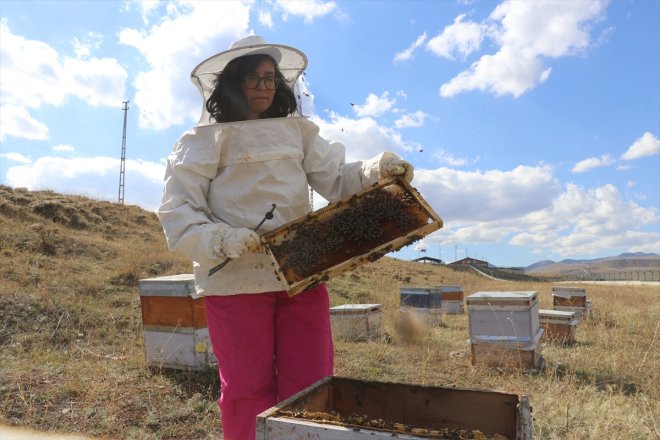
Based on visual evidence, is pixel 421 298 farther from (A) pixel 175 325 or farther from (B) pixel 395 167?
(B) pixel 395 167

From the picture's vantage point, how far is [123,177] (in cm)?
2908

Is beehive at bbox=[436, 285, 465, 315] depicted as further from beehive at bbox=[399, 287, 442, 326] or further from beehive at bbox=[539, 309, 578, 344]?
beehive at bbox=[539, 309, 578, 344]

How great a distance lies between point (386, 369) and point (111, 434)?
3.14m

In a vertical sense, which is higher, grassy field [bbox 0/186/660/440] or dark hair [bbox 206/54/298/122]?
dark hair [bbox 206/54/298/122]

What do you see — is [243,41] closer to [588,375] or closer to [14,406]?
[14,406]

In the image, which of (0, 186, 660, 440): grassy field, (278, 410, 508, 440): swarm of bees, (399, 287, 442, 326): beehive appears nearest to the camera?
(278, 410, 508, 440): swarm of bees

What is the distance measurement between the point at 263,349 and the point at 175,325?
3.62 m

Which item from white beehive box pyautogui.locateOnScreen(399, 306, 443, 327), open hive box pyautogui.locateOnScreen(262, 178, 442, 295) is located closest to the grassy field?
white beehive box pyautogui.locateOnScreen(399, 306, 443, 327)

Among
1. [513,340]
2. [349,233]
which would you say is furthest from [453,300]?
[349,233]

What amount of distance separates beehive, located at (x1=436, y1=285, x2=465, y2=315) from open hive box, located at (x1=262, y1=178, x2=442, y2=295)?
10.4 metres

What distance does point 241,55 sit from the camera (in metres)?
2.80

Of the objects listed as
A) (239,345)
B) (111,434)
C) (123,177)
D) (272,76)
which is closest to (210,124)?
(272,76)

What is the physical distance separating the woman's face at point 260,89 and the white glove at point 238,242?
840mm

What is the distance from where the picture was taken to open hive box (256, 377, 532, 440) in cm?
166
